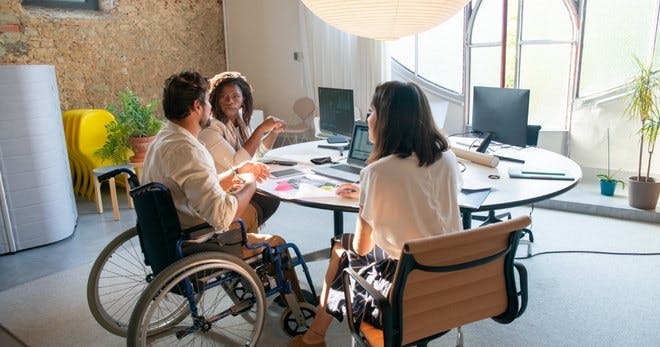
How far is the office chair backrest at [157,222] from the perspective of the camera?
1.74 metres

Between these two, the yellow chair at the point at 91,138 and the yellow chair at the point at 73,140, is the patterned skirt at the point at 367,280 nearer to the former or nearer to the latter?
the yellow chair at the point at 91,138

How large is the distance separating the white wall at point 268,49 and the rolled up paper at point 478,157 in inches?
121

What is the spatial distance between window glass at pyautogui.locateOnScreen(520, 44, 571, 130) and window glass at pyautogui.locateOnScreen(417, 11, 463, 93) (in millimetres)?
636

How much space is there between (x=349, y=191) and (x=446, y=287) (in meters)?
0.78

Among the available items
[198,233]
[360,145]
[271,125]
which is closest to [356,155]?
[360,145]

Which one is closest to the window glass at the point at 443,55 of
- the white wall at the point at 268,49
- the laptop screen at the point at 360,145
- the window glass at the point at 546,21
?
the window glass at the point at 546,21

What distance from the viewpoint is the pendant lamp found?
6.68ft

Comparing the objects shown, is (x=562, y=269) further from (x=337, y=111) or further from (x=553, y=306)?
(x=337, y=111)

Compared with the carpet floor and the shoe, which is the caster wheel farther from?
the shoe

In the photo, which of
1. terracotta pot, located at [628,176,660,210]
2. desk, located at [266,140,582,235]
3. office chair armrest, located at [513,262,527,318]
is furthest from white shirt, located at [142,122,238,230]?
terracotta pot, located at [628,176,660,210]

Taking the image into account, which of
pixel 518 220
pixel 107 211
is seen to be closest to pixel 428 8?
pixel 518 220

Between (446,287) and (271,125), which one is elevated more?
(271,125)

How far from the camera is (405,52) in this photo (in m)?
5.14

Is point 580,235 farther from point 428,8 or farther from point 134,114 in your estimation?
point 134,114
